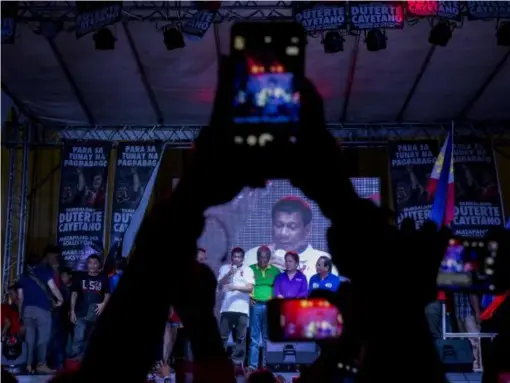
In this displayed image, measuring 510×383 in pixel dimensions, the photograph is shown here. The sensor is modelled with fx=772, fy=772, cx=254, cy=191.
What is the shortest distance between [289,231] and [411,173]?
2.05 m

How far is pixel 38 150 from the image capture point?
13305 millimetres

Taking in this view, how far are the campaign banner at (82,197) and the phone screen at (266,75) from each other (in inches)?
411

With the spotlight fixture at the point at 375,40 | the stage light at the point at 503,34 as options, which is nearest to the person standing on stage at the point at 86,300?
the spotlight fixture at the point at 375,40

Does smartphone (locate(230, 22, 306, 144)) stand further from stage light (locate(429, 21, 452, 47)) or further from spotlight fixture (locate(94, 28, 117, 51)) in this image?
spotlight fixture (locate(94, 28, 117, 51))

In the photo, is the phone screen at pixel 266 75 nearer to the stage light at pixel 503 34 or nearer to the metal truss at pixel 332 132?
the stage light at pixel 503 34

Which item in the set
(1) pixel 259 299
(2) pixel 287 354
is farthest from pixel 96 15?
(2) pixel 287 354

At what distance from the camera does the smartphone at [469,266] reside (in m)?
1.68

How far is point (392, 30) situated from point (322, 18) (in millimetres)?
1082

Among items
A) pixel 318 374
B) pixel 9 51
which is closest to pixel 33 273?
pixel 9 51

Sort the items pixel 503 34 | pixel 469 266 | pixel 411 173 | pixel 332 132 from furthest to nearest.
A: pixel 332 132 < pixel 411 173 < pixel 503 34 < pixel 469 266

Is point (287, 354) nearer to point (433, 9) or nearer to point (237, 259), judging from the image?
point (237, 259)

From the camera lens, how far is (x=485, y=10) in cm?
884

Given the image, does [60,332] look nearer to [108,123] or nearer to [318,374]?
[108,123]

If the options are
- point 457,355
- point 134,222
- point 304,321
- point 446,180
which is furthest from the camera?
point 134,222
